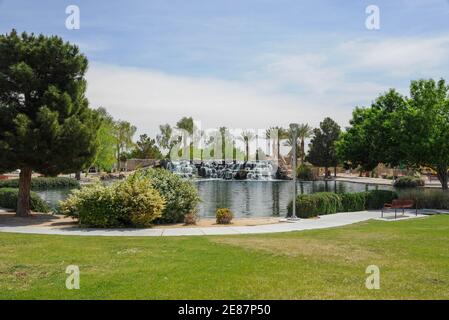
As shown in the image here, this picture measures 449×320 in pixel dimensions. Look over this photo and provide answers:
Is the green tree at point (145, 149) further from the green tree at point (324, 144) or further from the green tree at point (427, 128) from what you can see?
the green tree at point (427, 128)

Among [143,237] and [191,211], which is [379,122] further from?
[143,237]

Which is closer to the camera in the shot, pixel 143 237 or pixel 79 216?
pixel 143 237

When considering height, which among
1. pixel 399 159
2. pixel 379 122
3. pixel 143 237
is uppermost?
pixel 379 122

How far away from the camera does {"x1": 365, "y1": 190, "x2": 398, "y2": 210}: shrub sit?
2485 centimetres

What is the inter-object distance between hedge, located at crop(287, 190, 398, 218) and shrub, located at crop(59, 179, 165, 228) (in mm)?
7060

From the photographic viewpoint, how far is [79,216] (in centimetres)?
1728

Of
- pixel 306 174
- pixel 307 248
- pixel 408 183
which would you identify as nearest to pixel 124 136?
pixel 306 174

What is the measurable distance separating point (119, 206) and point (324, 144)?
199 feet

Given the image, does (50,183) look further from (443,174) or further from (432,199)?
(443,174)

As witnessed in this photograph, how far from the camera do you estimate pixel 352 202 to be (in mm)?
23703

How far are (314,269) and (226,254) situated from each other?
2411 millimetres

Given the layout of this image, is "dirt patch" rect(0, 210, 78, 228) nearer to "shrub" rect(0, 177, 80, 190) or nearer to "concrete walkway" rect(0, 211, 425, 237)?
"concrete walkway" rect(0, 211, 425, 237)
